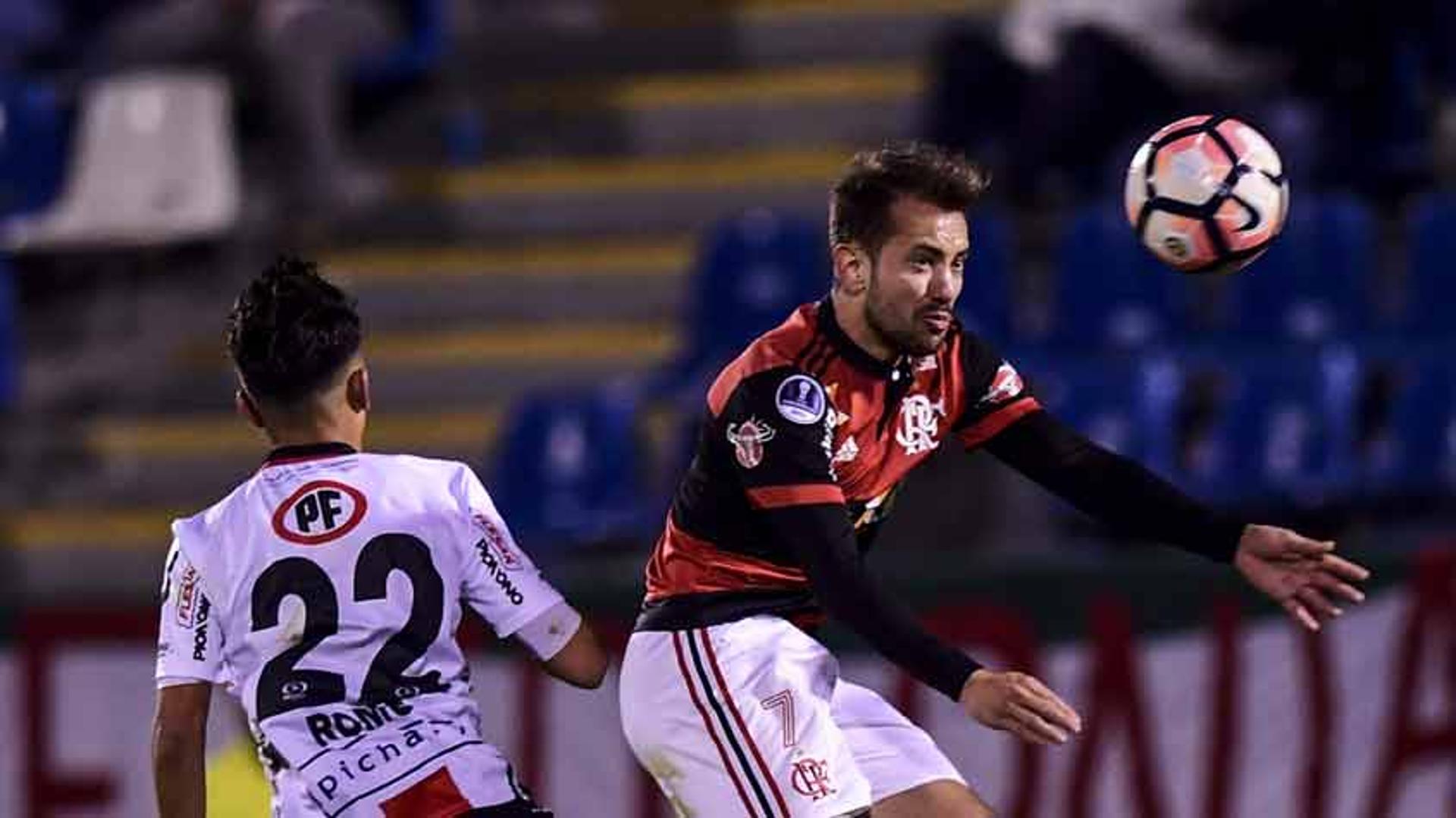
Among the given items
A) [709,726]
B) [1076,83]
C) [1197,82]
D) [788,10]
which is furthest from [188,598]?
[788,10]

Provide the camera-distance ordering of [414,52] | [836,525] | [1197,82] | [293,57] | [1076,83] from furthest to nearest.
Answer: [414,52] → [293,57] → [1197,82] → [1076,83] → [836,525]

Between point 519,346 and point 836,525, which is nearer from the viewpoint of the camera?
point 836,525

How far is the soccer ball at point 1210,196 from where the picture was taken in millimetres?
5254

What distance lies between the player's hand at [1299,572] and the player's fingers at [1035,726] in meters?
0.80

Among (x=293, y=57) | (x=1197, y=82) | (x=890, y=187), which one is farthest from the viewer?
(x=293, y=57)

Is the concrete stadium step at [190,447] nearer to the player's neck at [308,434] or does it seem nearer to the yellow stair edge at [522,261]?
the yellow stair edge at [522,261]

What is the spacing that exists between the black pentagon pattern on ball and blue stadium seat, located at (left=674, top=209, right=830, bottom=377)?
4.16 meters

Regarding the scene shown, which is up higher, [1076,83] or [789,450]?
[1076,83]

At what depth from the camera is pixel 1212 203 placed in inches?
207

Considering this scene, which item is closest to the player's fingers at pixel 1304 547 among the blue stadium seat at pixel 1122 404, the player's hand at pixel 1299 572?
the player's hand at pixel 1299 572

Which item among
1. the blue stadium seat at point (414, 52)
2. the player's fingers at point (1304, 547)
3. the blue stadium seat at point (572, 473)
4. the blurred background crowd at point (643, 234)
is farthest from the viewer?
the blue stadium seat at point (414, 52)

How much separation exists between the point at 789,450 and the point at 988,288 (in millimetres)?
4487

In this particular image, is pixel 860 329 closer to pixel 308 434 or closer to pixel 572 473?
pixel 308 434

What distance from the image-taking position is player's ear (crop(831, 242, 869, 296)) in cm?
498
